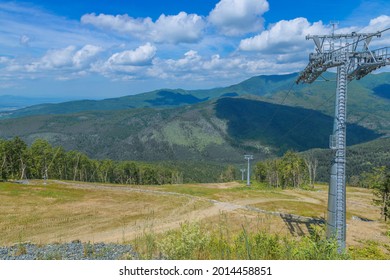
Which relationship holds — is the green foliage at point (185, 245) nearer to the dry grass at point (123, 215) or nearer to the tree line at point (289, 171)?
the dry grass at point (123, 215)

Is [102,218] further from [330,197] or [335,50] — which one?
[335,50]

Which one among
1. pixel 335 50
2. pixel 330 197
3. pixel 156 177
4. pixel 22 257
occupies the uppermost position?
pixel 335 50

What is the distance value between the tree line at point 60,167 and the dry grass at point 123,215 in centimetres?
3025

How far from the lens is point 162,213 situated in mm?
52625

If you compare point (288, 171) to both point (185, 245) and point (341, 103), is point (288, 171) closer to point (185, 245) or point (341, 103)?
point (341, 103)

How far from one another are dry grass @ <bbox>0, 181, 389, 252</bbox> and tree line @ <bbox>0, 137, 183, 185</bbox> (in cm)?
3025

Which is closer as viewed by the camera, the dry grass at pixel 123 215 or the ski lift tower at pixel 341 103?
the ski lift tower at pixel 341 103

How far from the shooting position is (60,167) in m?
121

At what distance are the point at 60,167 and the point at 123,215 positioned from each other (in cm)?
8096

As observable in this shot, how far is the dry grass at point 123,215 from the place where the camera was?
36688 millimetres

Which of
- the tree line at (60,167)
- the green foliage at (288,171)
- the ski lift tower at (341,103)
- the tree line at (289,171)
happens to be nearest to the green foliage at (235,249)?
the ski lift tower at (341,103)

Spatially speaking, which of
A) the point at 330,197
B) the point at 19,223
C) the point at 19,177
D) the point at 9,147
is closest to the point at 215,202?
the point at 19,223

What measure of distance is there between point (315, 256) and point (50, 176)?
420ft

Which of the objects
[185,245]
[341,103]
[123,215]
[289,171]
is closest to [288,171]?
[289,171]
